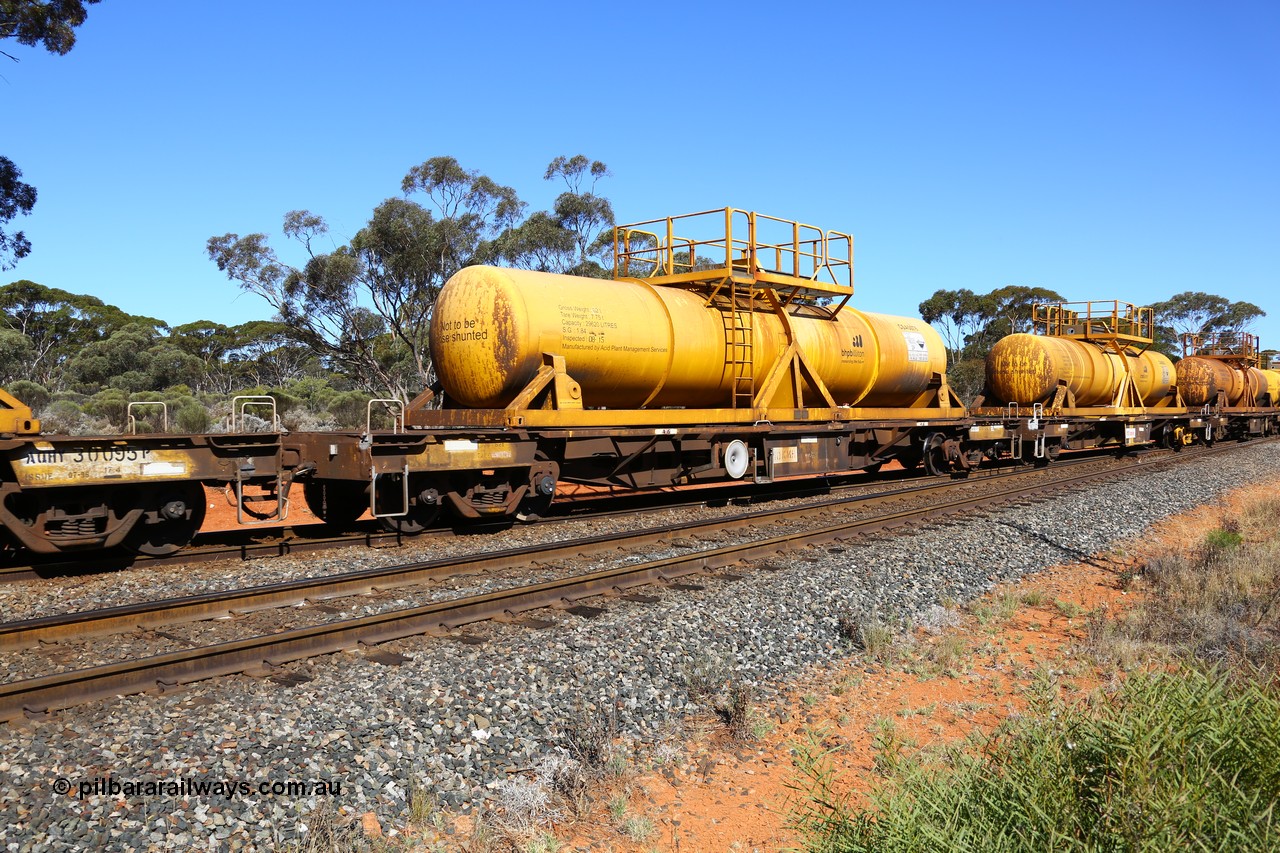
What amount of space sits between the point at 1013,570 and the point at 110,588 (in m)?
9.43

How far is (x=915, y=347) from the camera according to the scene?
17547 millimetres

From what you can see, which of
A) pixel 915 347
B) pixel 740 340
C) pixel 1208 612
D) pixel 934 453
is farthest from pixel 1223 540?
pixel 934 453

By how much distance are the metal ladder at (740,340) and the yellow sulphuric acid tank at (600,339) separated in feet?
0.16

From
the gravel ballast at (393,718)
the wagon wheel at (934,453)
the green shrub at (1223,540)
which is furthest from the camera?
the wagon wheel at (934,453)

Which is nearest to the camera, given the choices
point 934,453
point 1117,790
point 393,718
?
point 1117,790

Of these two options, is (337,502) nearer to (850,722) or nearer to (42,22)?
(850,722)

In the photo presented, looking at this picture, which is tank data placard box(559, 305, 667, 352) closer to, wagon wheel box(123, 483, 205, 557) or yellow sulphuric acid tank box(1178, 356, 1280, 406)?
Result: wagon wheel box(123, 483, 205, 557)

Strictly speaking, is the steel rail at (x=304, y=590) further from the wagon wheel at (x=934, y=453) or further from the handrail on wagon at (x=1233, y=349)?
the handrail on wagon at (x=1233, y=349)

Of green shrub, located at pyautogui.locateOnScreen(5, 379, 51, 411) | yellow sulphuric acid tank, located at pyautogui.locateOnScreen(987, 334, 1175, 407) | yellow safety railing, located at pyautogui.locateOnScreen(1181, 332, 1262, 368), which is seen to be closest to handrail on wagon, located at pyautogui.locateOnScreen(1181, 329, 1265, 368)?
yellow safety railing, located at pyautogui.locateOnScreen(1181, 332, 1262, 368)

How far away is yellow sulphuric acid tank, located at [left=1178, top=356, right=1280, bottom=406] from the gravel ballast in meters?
29.1

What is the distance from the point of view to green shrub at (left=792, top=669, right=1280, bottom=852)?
9.23ft

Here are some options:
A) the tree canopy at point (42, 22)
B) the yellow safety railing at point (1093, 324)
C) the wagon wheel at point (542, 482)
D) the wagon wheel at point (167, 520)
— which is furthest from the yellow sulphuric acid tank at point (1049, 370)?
the tree canopy at point (42, 22)

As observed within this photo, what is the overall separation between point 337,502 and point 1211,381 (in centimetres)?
3263

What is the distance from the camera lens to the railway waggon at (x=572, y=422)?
8.51 metres
